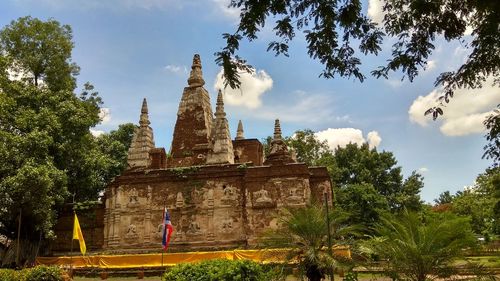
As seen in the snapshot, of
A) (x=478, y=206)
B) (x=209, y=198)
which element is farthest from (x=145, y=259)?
(x=478, y=206)

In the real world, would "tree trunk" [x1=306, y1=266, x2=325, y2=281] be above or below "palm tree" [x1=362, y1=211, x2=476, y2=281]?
below

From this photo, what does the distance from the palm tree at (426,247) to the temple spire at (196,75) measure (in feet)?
59.7

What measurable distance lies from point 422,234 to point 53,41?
24.3 m

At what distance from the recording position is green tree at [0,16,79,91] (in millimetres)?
27491

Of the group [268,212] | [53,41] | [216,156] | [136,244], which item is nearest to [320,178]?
[268,212]

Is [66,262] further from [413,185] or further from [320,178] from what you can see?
[413,185]

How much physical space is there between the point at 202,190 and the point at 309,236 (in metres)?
11.7

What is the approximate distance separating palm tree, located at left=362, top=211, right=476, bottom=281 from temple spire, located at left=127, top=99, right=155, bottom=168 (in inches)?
677

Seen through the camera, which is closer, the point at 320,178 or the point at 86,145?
the point at 320,178

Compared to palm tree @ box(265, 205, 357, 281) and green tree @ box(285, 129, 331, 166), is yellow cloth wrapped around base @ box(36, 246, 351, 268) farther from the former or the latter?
green tree @ box(285, 129, 331, 166)

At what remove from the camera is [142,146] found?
26.8 metres

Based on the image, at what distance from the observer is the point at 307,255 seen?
521 inches

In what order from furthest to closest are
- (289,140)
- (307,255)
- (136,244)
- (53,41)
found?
(289,140) → (53,41) → (136,244) → (307,255)

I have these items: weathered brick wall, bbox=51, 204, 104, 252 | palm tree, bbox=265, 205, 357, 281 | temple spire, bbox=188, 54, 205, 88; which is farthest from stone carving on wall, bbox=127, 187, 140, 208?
palm tree, bbox=265, 205, 357, 281
